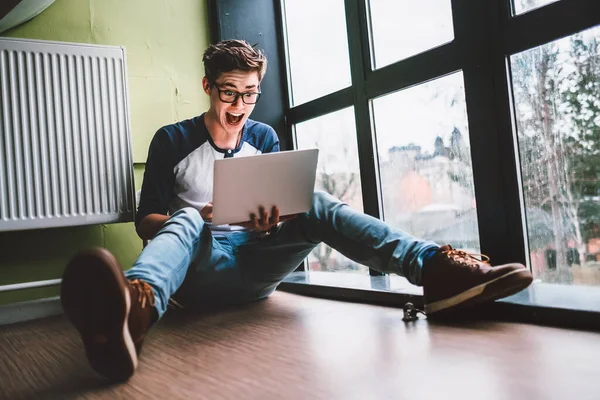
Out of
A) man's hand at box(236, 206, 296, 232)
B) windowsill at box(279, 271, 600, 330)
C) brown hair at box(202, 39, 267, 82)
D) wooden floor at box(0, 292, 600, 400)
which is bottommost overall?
wooden floor at box(0, 292, 600, 400)

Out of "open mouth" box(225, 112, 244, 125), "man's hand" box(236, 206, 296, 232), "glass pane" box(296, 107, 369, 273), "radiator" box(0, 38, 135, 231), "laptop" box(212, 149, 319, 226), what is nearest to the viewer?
"laptop" box(212, 149, 319, 226)

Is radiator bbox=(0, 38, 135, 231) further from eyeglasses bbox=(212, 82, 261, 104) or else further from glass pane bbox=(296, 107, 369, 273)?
glass pane bbox=(296, 107, 369, 273)

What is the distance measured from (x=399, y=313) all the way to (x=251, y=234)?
481 millimetres

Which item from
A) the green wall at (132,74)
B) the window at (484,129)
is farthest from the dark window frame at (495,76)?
the green wall at (132,74)

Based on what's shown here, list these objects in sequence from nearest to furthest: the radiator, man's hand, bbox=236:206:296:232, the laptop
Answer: the laptop < man's hand, bbox=236:206:296:232 < the radiator

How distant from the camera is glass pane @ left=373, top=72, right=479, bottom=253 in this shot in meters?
1.58

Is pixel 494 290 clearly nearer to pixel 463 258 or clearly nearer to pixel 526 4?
pixel 463 258

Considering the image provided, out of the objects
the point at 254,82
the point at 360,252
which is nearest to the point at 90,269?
the point at 360,252

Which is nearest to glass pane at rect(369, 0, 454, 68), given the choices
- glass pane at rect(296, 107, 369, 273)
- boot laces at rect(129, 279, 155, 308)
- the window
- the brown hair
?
the window

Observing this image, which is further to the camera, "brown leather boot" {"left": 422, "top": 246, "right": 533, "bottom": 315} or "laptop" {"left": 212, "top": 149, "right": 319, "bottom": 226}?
"laptop" {"left": 212, "top": 149, "right": 319, "bottom": 226}

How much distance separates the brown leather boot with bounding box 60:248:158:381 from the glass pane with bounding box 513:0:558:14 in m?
1.17

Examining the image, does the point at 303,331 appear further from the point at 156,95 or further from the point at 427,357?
the point at 156,95

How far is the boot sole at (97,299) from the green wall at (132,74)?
1.13 m

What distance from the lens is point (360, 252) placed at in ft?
4.38
